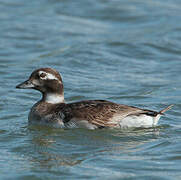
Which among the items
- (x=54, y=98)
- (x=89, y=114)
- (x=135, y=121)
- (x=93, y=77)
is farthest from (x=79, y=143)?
(x=93, y=77)

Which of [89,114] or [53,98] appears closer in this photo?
[89,114]

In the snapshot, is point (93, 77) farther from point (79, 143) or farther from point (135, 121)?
point (79, 143)

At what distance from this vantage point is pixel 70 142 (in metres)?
9.59

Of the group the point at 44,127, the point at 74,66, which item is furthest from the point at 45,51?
the point at 44,127

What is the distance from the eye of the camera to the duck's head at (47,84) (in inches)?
416

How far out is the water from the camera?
8.48m

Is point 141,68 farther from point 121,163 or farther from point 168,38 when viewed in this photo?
point 121,163

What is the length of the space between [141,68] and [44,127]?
17.9 feet

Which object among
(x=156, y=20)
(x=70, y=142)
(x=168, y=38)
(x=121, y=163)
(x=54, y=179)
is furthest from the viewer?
(x=156, y=20)

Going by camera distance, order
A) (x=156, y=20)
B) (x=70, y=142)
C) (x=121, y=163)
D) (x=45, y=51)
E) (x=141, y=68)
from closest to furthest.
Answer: (x=121, y=163) → (x=70, y=142) → (x=141, y=68) → (x=45, y=51) → (x=156, y=20)

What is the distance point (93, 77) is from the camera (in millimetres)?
14539

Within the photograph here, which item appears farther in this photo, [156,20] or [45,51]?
[156,20]

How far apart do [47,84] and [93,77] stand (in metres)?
3.99

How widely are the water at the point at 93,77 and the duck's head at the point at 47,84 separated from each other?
2.11ft
